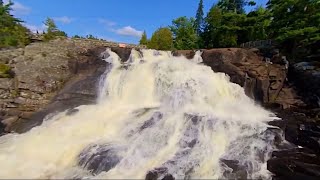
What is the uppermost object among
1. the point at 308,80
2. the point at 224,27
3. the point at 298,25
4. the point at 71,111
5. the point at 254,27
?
the point at 254,27

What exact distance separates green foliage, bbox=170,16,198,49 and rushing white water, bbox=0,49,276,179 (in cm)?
2082

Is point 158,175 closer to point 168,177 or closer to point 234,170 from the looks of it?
point 168,177

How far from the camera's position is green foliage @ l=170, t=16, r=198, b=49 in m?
39.9

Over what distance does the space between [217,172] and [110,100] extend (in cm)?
804

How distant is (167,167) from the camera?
11625 mm

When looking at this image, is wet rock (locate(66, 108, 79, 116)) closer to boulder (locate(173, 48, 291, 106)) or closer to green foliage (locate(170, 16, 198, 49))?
boulder (locate(173, 48, 291, 106))

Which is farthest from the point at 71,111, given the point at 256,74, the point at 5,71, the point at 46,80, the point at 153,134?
the point at 256,74

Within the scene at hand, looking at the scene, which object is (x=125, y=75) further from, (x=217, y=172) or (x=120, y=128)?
(x=217, y=172)

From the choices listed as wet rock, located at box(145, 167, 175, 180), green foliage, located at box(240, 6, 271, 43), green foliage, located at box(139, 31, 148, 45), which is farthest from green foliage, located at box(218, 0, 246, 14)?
wet rock, located at box(145, 167, 175, 180)

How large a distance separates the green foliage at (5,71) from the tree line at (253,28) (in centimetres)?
1649

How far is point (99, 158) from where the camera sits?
39.6 feet

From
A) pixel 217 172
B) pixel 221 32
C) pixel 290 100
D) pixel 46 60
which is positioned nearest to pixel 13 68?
pixel 46 60

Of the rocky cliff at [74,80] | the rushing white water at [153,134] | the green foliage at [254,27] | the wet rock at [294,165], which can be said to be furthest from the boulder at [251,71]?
the green foliage at [254,27]

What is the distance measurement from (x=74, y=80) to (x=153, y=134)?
7.65 m
